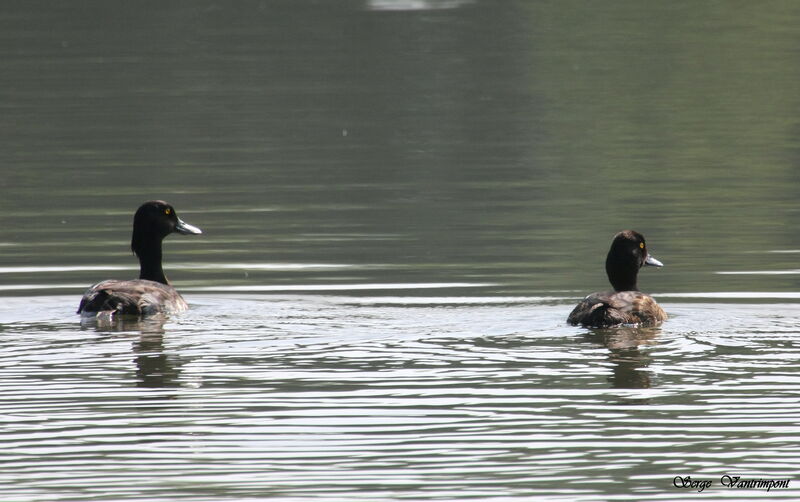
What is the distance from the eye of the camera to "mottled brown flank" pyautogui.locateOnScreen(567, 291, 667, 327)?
14242 mm

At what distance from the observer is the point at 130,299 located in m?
15.3

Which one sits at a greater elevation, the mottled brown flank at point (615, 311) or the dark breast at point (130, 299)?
the dark breast at point (130, 299)

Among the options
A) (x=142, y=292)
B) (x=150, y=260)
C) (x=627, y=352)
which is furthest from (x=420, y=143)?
(x=627, y=352)

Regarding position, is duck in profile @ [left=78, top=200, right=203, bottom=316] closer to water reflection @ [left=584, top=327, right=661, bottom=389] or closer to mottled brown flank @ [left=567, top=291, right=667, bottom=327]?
mottled brown flank @ [left=567, top=291, right=667, bottom=327]

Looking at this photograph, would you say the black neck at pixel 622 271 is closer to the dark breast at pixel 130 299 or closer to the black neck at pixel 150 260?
the dark breast at pixel 130 299

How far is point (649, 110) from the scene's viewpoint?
37.6m

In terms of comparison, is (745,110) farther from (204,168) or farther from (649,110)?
(204,168)

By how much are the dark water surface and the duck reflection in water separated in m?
0.04

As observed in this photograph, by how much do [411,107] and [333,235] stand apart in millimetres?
19419

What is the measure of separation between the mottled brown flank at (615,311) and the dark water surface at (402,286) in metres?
0.17

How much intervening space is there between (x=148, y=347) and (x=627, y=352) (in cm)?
378

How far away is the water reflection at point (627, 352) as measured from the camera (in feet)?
40.2

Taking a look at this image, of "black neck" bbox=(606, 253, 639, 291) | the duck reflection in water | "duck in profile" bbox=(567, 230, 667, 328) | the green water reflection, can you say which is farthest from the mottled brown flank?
the duck reflection in water

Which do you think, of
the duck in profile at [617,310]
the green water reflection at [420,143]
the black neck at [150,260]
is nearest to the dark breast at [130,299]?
the black neck at [150,260]
